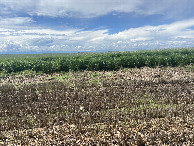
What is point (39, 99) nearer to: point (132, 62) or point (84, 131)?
point (84, 131)

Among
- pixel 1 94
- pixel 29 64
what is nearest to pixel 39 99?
pixel 1 94

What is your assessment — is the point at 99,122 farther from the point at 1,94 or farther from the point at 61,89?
the point at 1,94

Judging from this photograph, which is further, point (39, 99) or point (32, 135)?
point (39, 99)

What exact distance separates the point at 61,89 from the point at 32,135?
270 inches

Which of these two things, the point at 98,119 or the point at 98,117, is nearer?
the point at 98,119

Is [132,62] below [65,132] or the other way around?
the other way around

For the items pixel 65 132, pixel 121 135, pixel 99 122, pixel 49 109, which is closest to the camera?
pixel 121 135

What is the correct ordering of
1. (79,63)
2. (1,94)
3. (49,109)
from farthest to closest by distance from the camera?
(79,63) → (1,94) → (49,109)

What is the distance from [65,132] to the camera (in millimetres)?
6949

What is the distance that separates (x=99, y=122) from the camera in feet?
25.8

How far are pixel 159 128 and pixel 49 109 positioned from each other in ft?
16.9

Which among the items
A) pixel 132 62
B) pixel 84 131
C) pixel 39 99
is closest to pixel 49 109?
pixel 39 99

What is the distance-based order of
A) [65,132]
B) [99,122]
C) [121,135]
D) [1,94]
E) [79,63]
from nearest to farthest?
[121,135] → [65,132] → [99,122] → [1,94] → [79,63]

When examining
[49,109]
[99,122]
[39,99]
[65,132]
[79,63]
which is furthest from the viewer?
[79,63]
